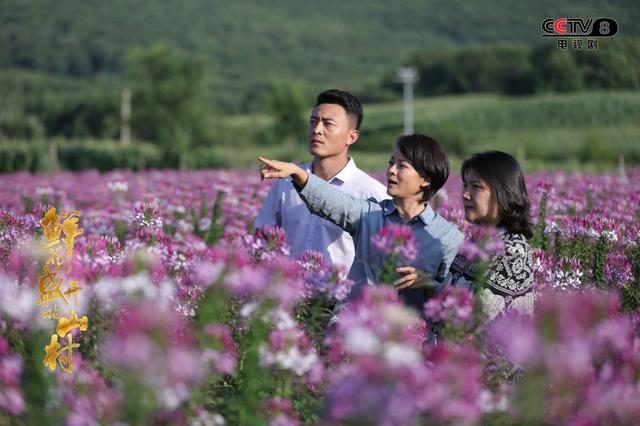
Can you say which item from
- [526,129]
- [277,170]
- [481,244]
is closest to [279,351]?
[481,244]

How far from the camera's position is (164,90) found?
50.5 metres

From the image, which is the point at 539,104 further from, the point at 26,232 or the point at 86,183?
the point at 26,232

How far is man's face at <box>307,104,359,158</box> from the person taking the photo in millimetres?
4773

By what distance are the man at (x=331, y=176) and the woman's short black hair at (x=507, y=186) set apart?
1.18m

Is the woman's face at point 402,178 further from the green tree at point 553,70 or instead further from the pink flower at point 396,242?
the green tree at point 553,70

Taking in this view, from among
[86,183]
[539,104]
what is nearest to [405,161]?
[86,183]

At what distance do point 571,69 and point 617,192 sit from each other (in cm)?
4157

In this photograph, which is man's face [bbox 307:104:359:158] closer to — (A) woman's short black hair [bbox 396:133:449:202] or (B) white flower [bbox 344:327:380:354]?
(A) woman's short black hair [bbox 396:133:449:202]

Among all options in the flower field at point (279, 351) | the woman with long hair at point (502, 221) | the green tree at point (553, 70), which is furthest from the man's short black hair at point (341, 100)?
the green tree at point (553, 70)

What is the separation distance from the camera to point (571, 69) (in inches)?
1842

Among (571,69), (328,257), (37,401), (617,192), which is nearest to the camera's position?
(37,401)

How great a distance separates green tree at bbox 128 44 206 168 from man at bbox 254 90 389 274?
147ft

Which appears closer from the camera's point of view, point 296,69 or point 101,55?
point 101,55

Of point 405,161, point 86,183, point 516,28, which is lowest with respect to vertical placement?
point 86,183
